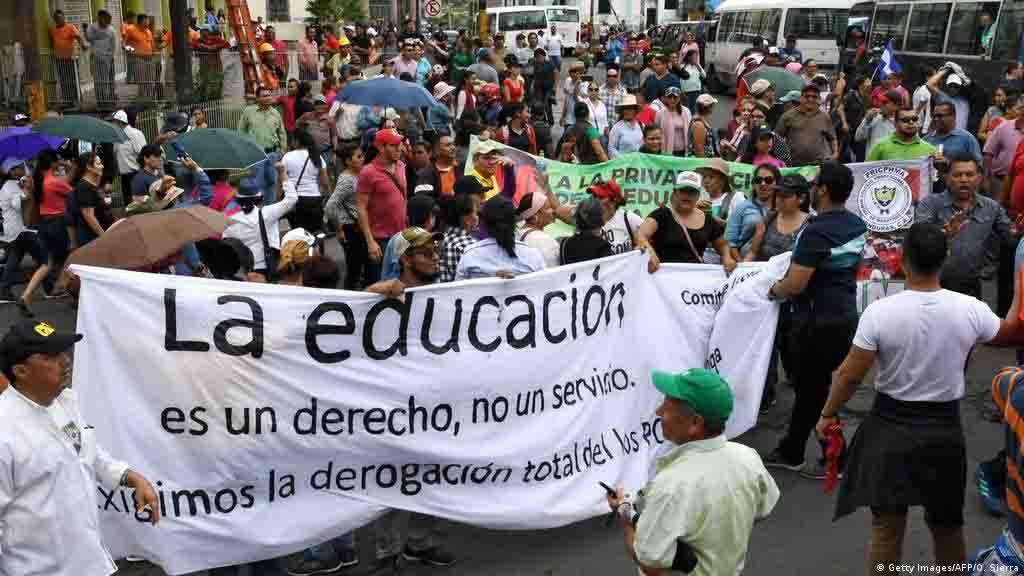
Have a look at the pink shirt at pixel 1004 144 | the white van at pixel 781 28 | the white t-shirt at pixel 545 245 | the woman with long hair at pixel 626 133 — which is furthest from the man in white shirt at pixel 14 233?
the white van at pixel 781 28

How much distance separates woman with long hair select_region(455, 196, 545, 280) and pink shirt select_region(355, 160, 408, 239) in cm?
297

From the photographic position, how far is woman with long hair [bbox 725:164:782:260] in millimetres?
7676

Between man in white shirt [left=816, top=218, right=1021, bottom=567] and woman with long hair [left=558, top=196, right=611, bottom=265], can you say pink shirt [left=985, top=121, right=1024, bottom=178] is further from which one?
man in white shirt [left=816, top=218, right=1021, bottom=567]

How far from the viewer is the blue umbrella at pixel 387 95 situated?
1297cm

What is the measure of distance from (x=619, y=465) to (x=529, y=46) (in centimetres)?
2552

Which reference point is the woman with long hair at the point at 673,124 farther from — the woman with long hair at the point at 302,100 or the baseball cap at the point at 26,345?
the baseball cap at the point at 26,345

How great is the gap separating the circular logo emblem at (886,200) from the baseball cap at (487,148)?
121 inches

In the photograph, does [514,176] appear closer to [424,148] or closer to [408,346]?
[424,148]

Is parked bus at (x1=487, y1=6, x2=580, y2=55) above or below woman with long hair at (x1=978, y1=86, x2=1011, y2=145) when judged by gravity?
below

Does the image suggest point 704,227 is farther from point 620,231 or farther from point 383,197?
point 383,197

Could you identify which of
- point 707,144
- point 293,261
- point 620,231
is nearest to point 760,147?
point 707,144

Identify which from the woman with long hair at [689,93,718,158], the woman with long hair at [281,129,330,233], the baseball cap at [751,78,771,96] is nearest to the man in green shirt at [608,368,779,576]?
the woman with long hair at [281,129,330,233]

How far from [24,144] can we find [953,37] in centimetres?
1599

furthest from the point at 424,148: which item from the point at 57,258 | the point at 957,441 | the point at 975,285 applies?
the point at 957,441
